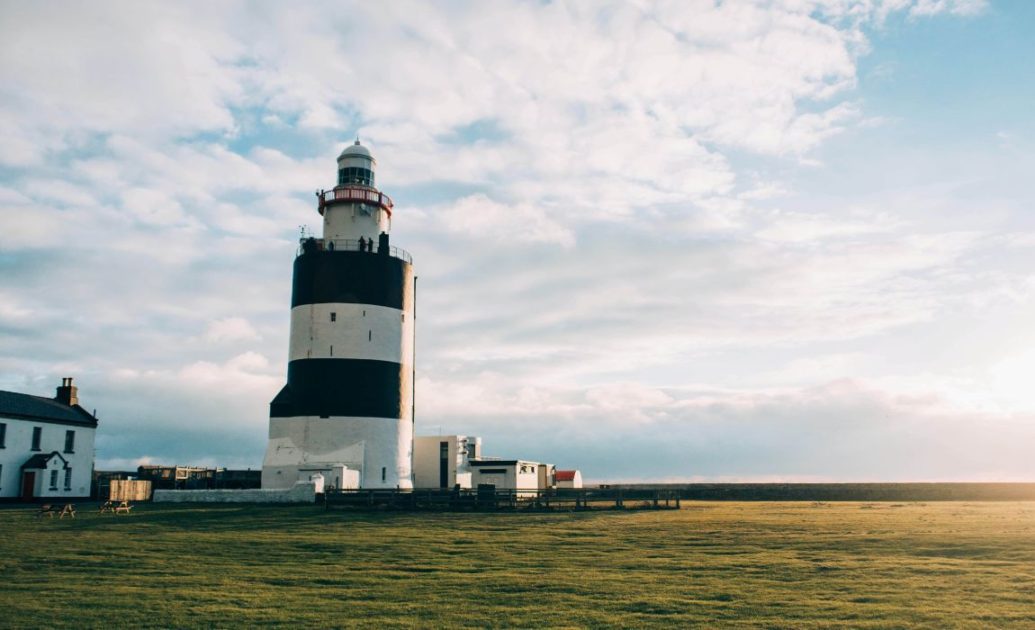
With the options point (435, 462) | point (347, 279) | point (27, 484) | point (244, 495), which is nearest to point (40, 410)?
point (27, 484)

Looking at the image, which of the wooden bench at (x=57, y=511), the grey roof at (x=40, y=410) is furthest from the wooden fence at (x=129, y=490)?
the wooden bench at (x=57, y=511)

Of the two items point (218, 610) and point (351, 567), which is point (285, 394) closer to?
point (351, 567)

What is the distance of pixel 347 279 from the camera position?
4625 centimetres

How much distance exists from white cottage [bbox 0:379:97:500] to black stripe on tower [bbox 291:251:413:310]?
1734 centimetres

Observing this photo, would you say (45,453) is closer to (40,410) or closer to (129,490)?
(40,410)

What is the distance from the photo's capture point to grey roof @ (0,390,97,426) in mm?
46156

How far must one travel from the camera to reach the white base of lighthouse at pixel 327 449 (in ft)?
146

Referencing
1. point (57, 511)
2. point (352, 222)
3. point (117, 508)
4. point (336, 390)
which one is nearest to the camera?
point (117, 508)

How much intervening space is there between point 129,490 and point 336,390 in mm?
13699

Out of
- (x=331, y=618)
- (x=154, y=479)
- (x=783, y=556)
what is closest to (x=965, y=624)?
(x=783, y=556)

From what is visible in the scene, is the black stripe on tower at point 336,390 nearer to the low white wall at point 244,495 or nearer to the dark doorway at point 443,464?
the low white wall at point 244,495

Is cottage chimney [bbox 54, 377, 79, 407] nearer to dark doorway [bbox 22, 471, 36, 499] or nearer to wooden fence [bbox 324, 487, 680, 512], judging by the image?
dark doorway [bbox 22, 471, 36, 499]

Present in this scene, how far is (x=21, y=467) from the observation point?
4606 centimetres

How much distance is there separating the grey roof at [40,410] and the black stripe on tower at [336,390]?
1472 centimetres
